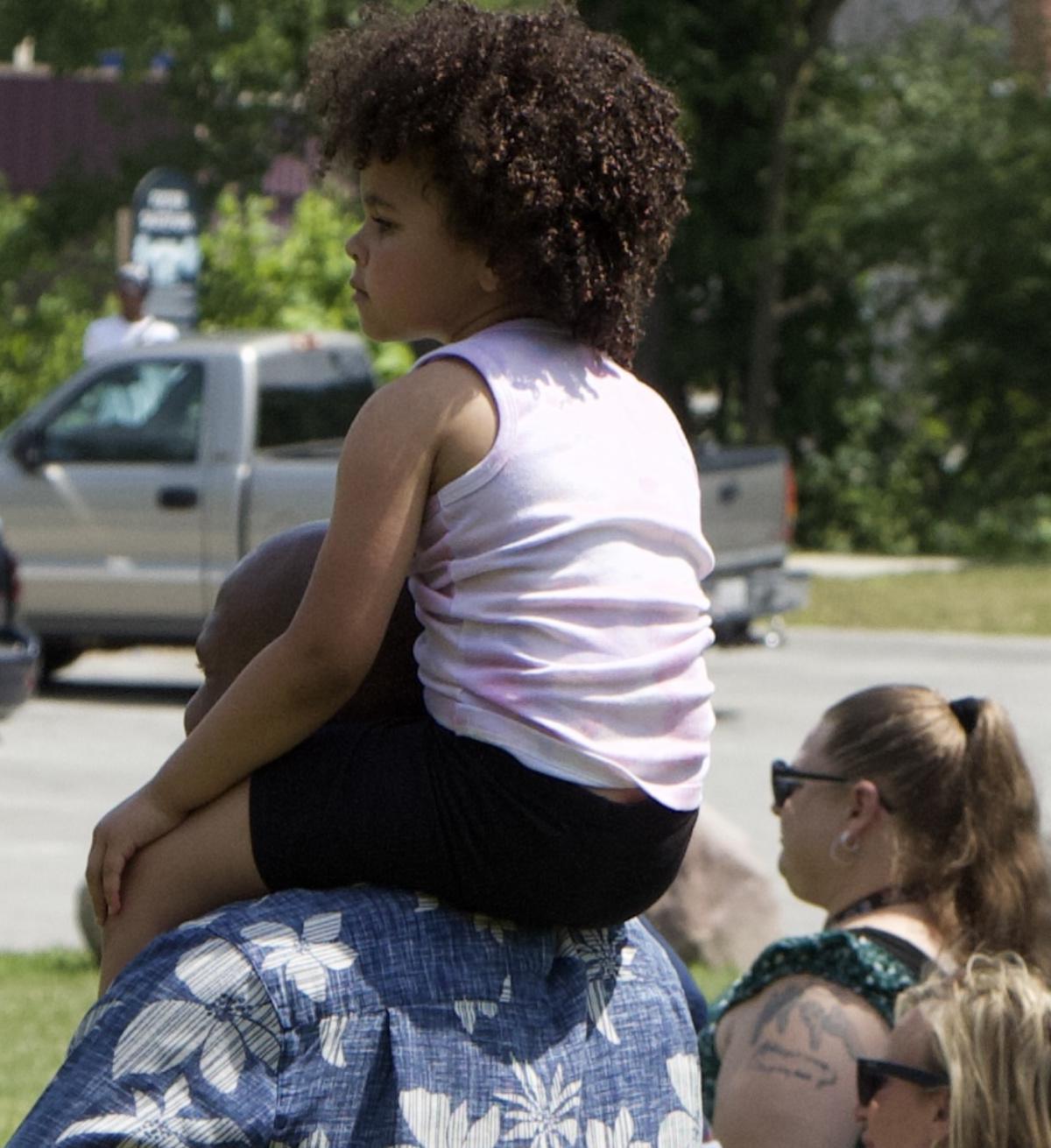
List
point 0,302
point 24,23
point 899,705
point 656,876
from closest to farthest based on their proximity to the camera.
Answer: point 656,876 < point 899,705 < point 24,23 < point 0,302

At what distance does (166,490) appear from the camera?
1278 centimetres

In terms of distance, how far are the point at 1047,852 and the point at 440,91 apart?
63.9 inches

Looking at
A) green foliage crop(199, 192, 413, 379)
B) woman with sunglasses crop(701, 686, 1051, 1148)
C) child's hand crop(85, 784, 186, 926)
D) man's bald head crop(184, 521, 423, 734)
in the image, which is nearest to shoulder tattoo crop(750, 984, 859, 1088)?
woman with sunglasses crop(701, 686, 1051, 1148)

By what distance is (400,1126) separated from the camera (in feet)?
6.23

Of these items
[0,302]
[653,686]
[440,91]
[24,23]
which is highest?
[440,91]

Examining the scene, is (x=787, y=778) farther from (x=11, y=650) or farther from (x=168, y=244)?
(x=168, y=244)

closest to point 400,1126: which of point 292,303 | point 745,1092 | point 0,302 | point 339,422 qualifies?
point 745,1092

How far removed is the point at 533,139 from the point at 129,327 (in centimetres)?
1352

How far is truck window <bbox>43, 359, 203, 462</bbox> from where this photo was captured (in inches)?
508

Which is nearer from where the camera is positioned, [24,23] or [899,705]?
[899,705]

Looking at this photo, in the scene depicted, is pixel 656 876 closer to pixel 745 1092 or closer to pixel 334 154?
pixel 334 154

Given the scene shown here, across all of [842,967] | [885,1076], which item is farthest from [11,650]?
[885,1076]

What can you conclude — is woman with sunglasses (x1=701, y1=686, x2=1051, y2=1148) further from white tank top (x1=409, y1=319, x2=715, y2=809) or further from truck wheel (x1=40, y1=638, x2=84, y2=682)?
truck wheel (x1=40, y1=638, x2=84, y2=682)

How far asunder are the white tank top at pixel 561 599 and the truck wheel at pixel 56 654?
38.0 ft
